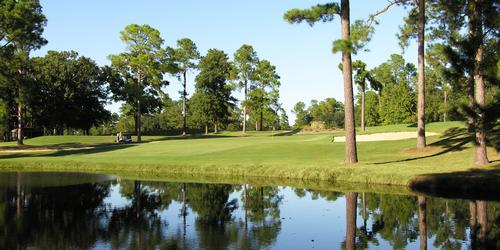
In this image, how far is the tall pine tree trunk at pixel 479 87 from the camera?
2148 centimetres

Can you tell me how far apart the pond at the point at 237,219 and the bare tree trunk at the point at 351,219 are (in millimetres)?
26

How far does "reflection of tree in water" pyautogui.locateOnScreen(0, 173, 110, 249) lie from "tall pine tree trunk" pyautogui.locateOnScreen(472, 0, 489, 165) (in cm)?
1586

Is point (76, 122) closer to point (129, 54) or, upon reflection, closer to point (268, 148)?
point (129, 54)

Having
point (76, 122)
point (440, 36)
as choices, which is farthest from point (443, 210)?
point (76, 122)

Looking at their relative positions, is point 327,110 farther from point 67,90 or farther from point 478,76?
point 478,76

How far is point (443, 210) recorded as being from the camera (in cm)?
1638

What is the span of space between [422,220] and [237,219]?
5557 mm

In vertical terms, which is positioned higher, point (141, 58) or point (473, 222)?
point (141, 58)

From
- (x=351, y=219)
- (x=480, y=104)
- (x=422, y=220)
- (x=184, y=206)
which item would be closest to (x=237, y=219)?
(x=184, y=206)

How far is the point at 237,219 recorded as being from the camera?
15.4 meters

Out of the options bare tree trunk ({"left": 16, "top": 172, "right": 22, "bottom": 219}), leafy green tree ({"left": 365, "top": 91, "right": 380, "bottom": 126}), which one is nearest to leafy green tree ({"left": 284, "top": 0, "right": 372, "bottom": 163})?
bare tree trunk ({"left": 16, "top": 172, "right": 22, "bottom": 219})

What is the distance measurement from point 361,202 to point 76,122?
252 ft

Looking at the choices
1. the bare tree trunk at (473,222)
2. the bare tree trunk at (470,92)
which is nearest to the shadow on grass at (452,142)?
the bare tree trunk at (470,92)

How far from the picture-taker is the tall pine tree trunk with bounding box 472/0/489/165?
21.5 m
